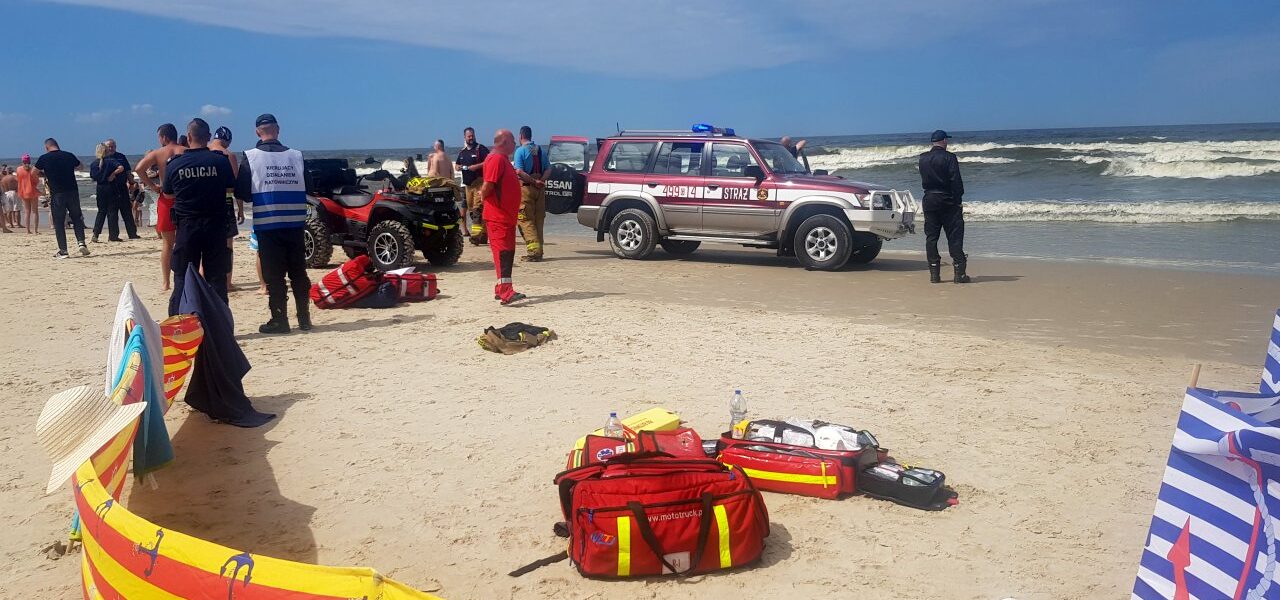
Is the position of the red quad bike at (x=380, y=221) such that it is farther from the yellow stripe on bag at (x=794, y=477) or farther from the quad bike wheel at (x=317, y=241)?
the yellow stripe on bag at (x=794, y=477)

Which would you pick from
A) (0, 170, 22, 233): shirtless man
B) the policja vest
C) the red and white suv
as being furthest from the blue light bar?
(0, 170, 22, 233): shirtless man

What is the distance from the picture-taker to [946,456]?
4.96 meters

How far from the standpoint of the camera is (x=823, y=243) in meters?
12.0

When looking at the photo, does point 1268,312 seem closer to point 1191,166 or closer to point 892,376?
point 892,376

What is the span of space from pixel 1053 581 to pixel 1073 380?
3.17m

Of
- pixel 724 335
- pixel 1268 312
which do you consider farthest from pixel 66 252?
pixel 1268 312

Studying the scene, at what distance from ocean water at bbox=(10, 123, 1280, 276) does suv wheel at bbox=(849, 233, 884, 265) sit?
6.45 ft

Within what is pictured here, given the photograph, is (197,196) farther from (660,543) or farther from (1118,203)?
(1118,203)

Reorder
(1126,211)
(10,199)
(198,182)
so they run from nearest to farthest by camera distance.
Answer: (198,182) < (1126,211) < (10,199)

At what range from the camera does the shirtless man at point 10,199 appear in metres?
20.5

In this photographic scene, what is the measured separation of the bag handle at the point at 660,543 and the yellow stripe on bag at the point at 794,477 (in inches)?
30.2

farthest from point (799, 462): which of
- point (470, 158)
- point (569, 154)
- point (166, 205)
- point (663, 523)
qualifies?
point (569, 154)

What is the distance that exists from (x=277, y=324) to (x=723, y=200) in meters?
6.15

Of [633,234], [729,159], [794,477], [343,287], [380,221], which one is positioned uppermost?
[729,159]
